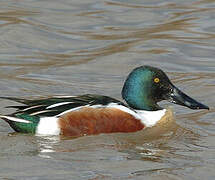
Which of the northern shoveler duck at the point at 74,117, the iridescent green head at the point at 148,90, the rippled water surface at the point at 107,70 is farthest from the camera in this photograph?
the iridescent green head at the point at 148,90

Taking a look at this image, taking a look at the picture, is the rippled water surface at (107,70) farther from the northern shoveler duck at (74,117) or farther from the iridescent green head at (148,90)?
the iridescent green head at (148,90)

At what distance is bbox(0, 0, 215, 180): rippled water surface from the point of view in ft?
25.7

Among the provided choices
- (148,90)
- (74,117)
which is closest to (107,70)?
(148,90)

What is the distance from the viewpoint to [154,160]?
8062 millimetres

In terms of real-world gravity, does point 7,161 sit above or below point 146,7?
below

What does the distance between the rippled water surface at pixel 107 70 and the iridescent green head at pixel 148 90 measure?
27 cm

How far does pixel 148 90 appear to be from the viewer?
365 inches

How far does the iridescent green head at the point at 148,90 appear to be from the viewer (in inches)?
361

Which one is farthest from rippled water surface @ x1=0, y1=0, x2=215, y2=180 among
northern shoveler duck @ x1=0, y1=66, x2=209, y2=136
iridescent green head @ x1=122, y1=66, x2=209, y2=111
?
iridescent green head @ x1=122, y1=66, x2=209, y2=111

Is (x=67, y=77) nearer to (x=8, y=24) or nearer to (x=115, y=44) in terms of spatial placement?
(x=115, y=44)

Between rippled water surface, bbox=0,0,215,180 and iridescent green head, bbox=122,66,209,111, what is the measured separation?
27 cm

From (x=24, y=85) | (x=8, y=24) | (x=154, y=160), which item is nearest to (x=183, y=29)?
→ (x=8, y=24)

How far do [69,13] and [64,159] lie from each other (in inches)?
260

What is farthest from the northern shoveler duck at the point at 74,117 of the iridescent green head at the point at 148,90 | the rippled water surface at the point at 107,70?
the iridescent green head at the point at 148,90
